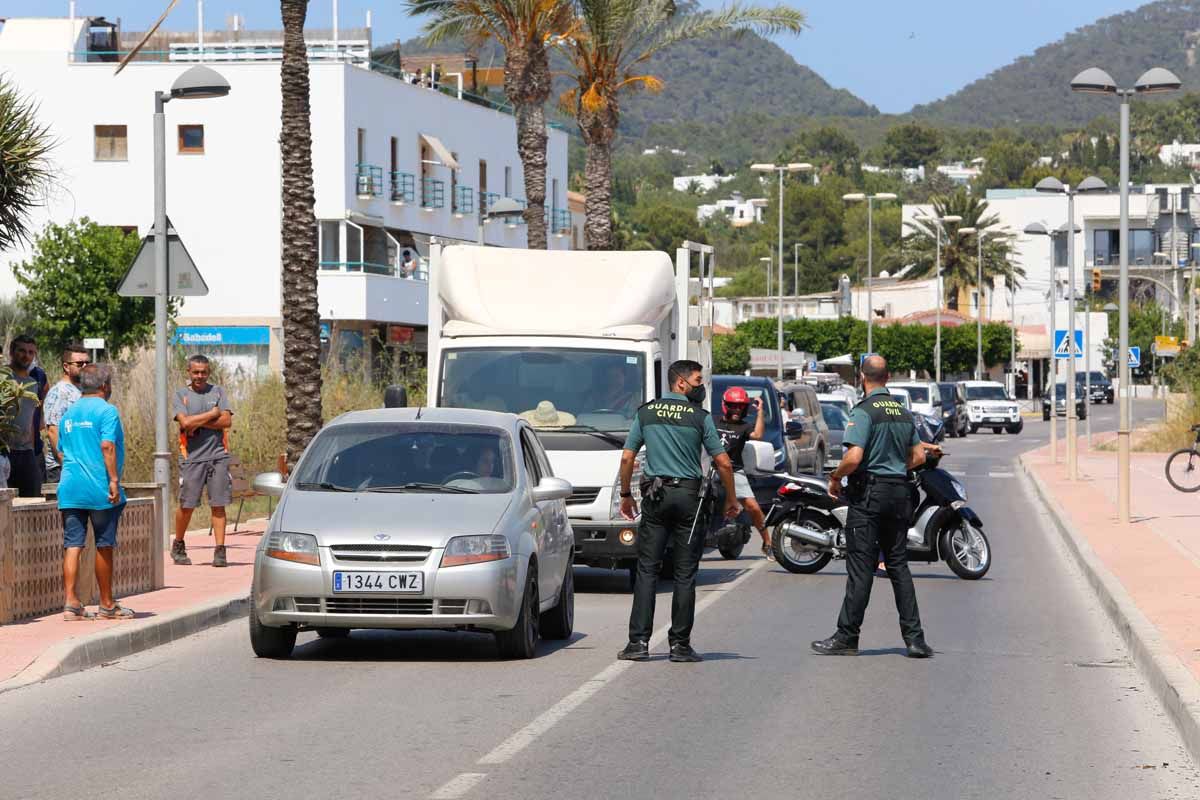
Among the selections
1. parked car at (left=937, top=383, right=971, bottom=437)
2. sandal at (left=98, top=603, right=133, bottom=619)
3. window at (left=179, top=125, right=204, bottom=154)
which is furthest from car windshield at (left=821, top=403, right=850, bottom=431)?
window at (left=179, top=125, right=204, bottom=154)

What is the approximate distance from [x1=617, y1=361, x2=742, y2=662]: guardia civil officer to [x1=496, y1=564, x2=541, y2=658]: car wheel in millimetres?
686

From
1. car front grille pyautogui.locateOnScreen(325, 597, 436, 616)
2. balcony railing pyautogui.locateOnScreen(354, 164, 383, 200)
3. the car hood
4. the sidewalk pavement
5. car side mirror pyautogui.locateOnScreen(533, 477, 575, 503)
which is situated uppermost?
balcony railing pyautogui.locateOnScreen(354, 164, 383, 200)

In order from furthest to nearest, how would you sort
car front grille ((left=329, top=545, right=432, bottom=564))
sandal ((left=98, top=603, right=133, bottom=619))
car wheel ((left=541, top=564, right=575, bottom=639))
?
sandal ((left=98, top=603, right=133, bottom=619)), car wheel ((left=541, top=564, right=575, bottom=639)), car front grille ((left=329, top=545, right=432, bottom=564))

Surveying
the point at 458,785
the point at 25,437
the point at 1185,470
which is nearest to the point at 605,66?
the point at 1185,470

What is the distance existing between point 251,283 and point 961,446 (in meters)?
22.5

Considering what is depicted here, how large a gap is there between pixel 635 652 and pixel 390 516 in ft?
5.97

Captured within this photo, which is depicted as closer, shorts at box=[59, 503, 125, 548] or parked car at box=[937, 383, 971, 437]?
shorts at box=[59, 503, 125, 548]

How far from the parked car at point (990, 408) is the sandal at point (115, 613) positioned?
55.3 metres

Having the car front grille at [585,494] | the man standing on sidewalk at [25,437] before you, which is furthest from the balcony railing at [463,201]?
the man standing on sidewalk at [25,437]

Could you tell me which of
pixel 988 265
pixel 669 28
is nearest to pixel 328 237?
pixel 669 28

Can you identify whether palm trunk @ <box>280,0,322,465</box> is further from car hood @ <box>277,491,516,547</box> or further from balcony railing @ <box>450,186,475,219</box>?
balcony railing @ <box>450,186,475,219</box>

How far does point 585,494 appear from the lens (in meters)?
16.5

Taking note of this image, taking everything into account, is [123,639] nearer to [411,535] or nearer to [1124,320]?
[411,535]

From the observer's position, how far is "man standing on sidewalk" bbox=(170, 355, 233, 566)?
694 inches
